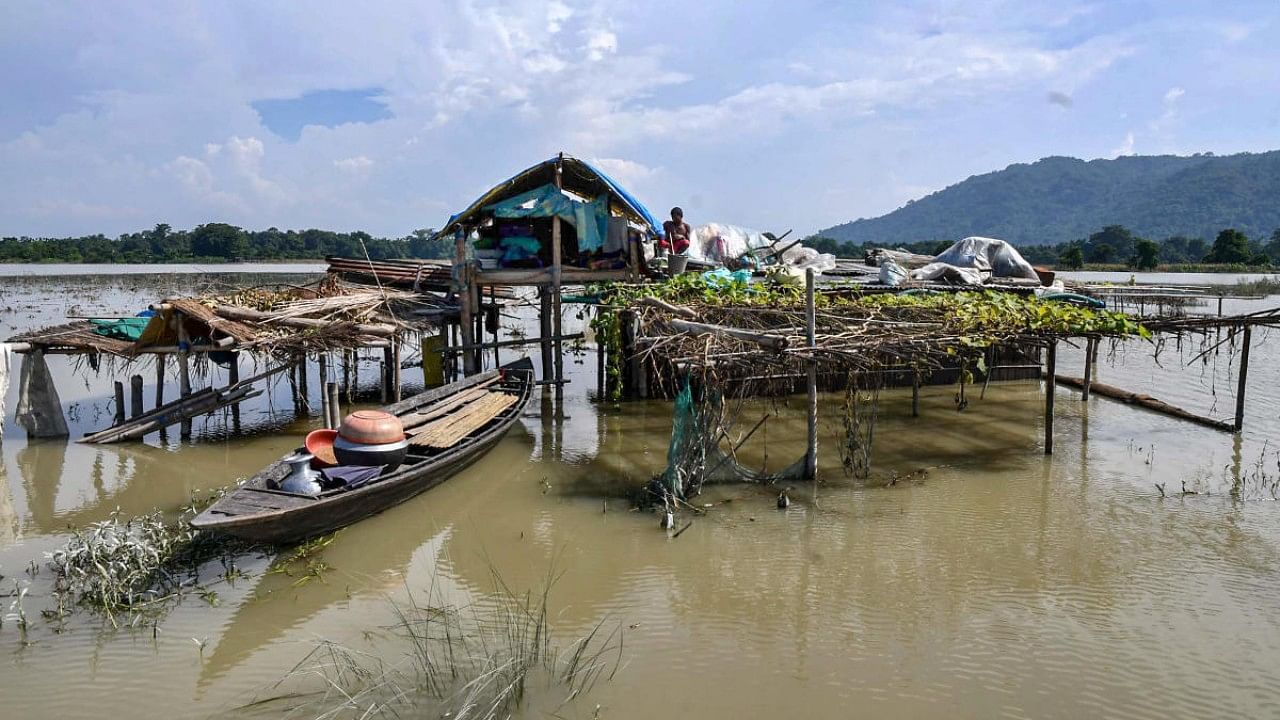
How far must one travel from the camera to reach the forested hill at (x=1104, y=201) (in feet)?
371

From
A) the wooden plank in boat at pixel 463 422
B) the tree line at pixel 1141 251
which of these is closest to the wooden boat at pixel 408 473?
the wooden plank in boat at pixel 463 422

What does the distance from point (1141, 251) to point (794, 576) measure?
4424 centimetres

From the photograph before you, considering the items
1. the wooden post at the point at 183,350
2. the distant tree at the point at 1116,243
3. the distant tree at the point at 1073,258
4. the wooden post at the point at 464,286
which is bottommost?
the wooden post at the point at 183,350

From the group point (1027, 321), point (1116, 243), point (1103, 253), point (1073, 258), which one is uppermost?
point (1116, 243)

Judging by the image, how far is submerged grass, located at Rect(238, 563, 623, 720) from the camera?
4.87m

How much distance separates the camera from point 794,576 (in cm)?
679

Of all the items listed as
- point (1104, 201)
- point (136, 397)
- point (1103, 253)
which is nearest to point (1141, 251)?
point (1103, 253)

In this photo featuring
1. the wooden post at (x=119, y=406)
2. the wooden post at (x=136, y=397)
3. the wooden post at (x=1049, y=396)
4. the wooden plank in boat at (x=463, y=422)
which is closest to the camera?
the wooden plank in boat at (x=463, y=422)

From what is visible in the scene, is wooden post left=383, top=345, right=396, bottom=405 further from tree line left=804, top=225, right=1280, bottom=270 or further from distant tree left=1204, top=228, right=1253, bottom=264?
distant tree left=1204, top=228, right=1253, bottom=264

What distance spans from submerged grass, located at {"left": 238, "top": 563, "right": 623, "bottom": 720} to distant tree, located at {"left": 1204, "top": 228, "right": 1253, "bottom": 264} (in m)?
49.3

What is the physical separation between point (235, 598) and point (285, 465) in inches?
62.6

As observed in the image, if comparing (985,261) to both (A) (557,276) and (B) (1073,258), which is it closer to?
(A) (557,276)

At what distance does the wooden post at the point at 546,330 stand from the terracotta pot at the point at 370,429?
5803mm

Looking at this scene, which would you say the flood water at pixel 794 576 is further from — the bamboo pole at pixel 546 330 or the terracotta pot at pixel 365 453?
the bamboo pole at pixel 546 330
